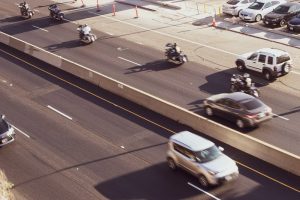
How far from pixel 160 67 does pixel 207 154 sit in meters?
15.8

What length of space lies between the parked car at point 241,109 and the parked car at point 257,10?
19.0 m

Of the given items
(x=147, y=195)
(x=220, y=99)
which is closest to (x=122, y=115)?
(x=220, y=99)

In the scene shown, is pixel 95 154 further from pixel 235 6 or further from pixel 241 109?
Answer: pixel 235 6

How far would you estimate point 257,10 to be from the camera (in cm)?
4544

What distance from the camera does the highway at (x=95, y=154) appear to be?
21969 millimetres

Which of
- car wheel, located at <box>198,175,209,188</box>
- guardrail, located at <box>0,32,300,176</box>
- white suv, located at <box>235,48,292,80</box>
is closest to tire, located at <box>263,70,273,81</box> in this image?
white suv, located at <box>235,48,292,80</box>

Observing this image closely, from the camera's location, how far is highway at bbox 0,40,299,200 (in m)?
22.0

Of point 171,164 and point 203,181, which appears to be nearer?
point 203,181

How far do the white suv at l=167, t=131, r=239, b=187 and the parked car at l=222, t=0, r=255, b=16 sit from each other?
1039 inches

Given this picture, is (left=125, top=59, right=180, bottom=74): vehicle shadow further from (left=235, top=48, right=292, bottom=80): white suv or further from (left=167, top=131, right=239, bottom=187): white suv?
(left=167, top=131, right=239, bottom=187): white suv

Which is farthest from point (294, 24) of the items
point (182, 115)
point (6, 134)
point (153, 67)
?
point (6, 134)

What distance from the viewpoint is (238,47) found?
3997 centimetres

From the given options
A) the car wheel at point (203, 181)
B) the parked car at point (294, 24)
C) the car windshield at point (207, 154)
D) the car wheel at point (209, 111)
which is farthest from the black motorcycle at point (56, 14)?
the car wheel at point (203, 181)

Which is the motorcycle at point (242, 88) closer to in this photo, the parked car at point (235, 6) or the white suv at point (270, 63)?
the white suv at point (270, 63)
